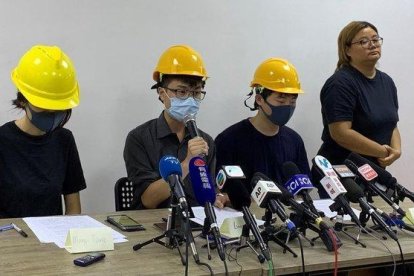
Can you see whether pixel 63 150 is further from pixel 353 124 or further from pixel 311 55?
pixel 311 55

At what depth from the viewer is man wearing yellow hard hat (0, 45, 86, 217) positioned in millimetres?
1677

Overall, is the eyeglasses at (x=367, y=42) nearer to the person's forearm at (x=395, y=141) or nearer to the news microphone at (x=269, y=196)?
the person's forearm at (x=395, y=141)

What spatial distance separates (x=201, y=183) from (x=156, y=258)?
0.24 metres

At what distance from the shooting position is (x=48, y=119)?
1694 millimetres

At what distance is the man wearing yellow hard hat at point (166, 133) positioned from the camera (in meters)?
1.92

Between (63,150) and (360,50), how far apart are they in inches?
62.7

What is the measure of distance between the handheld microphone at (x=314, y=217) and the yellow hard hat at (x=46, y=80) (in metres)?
0.81

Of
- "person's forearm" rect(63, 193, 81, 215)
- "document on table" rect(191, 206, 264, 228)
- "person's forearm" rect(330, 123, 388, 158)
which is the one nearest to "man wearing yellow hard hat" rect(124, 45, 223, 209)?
"document on table" rect(191, 206, 264, 228)

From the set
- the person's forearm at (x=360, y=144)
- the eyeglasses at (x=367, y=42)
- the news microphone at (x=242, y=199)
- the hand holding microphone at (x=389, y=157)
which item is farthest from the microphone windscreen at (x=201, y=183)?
the eyeglasses at (x=367, y=42)

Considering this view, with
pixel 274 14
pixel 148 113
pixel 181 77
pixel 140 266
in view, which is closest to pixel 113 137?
pixel 148 113

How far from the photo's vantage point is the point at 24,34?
2.37m

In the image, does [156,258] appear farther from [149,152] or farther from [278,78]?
[278,78]

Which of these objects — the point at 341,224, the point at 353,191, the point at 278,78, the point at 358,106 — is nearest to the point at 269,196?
the point at 353,191

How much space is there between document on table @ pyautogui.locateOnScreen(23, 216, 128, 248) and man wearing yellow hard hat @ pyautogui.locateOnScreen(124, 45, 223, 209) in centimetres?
30
